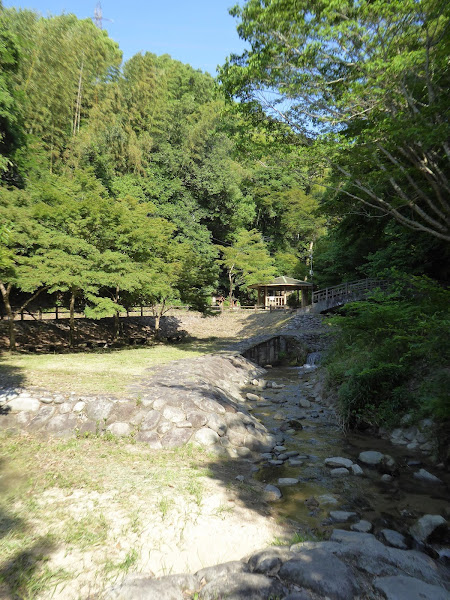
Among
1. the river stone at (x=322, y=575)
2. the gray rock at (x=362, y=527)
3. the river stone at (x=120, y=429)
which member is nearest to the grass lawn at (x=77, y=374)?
the river stone at (x=120, y=429)

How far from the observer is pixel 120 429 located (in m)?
4.92

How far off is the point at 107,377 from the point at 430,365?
652 centimetres

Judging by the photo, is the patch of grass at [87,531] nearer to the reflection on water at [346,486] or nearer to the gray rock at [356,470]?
the reflection on water at [346,486]

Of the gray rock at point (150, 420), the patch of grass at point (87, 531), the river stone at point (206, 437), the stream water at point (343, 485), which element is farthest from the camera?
the gray rock at point (150, 420)

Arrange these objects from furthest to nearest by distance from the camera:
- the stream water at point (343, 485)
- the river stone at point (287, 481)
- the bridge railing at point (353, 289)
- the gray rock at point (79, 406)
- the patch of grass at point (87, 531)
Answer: the bridge railing at point (353, 289) → the gray rock at point (79, 406) → the river stone at point (287, 481) → the stream water at point (343, 485) → the patch of grass at point (87, 531)

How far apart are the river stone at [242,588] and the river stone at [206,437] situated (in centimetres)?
251

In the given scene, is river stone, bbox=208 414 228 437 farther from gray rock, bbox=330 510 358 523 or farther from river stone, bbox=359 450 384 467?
river stone, bbox=359 450 384 467

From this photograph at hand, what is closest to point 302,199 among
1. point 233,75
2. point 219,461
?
point 233,75

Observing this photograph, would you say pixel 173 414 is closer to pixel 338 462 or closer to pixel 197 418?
pixel 197 418

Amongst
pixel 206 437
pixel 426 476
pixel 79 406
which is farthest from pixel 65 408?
pixel 426 476

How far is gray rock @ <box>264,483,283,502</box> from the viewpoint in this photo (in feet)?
12.6

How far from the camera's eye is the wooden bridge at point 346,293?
2072 cm

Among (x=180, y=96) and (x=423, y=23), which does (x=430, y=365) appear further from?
(x=180, y=96)

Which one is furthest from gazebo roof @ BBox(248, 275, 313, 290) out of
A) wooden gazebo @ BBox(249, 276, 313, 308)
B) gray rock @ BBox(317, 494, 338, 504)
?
gray rock @ BBox(317, 494, 338, 504)
